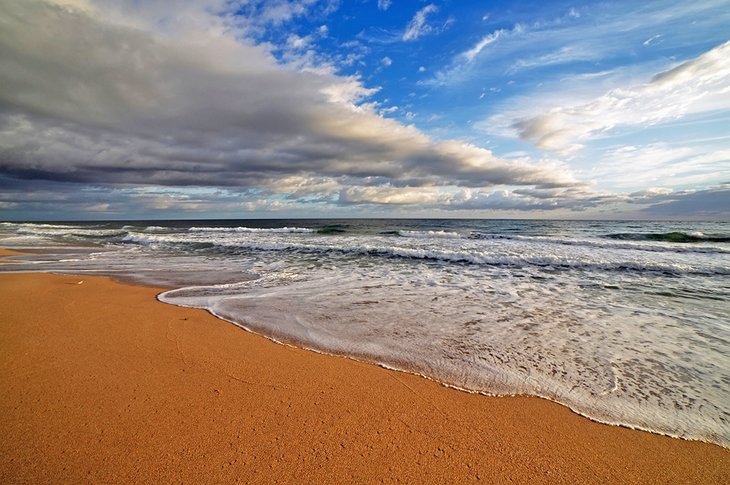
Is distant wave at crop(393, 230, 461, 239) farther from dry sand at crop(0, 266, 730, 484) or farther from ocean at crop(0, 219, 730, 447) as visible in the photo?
dry sand at crop(0, 266, 730, 484)

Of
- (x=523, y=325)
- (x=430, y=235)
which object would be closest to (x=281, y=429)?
(x=523, y=325)

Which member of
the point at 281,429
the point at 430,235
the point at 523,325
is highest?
the point at 281,429

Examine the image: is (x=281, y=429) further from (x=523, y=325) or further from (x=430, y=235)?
(x=430, y=235)

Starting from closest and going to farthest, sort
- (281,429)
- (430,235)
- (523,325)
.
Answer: (281,429) → (523,325) → (430,235)

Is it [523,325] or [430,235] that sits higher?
[523,325]

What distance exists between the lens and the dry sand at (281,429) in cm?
228

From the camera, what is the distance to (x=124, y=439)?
2535 millimetres

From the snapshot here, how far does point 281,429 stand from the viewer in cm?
267

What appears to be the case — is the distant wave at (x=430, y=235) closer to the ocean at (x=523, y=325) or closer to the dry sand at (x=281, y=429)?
the ocean at (x=523, y=325)

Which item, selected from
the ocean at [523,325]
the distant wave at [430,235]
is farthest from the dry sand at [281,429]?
the distant wave at [430,235]

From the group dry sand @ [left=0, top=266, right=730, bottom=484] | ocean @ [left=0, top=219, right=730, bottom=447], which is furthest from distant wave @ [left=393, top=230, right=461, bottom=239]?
dry sand @ [left=0, top=266, right=730, bottom=484]

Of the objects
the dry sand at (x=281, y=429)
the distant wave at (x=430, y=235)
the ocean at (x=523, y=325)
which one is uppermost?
the dry sand at (x=281, y=429)

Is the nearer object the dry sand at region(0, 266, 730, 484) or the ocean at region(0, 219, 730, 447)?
the dry sand at region(0, 266, 730, 484)

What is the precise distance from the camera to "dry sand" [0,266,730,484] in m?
2.28
